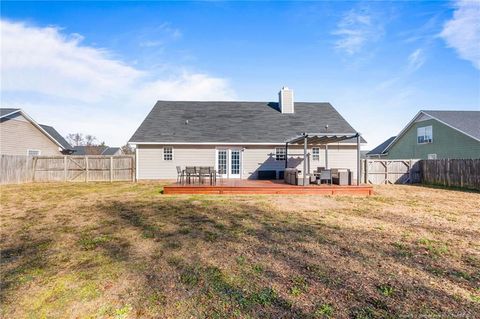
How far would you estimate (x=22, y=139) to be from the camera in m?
20.3

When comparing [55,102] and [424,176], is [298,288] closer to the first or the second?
[424,176]

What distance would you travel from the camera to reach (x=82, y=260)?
13.8 ft

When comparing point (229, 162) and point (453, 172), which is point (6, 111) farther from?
point (453, 172)

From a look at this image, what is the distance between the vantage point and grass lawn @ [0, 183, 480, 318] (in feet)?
9.30

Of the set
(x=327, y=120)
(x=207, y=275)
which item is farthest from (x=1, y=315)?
(x=327, y=120)

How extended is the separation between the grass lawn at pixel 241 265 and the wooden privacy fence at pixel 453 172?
29.2 feet

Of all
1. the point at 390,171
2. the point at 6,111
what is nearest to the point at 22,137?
the point at 6,111

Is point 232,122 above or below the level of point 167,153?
above

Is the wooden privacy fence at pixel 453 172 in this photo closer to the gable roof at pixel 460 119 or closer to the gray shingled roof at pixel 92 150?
the gable roof at pixel 460 119

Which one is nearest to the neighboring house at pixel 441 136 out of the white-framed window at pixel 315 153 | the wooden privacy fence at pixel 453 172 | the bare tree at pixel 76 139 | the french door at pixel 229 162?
the wooden privacy fence at pixel 453 172

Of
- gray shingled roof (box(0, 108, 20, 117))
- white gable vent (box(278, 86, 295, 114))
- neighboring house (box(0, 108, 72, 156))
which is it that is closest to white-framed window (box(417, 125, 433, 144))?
white gable vent (box(278, 86, 295, 114))

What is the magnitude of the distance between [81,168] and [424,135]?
28.8 metres

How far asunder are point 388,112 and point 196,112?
1772 cm

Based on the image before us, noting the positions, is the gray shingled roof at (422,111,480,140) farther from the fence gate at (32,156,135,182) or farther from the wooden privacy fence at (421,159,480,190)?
the fence gate at (32,156,135,182)
